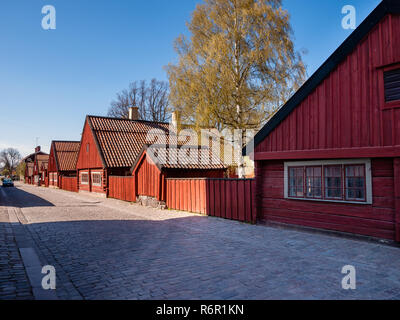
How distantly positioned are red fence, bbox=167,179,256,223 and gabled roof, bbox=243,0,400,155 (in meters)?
2.50

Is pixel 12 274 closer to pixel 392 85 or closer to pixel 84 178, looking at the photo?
pixel 392 85

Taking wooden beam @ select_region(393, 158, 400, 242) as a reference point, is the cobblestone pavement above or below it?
below

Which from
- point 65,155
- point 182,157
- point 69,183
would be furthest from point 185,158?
point 65,155

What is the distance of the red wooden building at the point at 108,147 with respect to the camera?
966 inches

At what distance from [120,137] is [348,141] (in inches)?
848

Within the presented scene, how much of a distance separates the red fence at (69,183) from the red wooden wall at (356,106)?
96.2 ft

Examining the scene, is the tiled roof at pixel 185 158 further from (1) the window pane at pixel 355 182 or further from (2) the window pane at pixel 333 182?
(1) the window pane at pixel 355 182

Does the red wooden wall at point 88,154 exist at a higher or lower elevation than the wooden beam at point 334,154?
higher

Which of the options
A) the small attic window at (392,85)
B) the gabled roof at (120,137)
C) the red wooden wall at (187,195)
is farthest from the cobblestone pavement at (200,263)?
the gabled roof at (120,137)

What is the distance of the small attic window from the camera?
7.64 metres

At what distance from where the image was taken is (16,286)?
4.99 meters

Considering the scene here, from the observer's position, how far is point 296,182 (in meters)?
10.0

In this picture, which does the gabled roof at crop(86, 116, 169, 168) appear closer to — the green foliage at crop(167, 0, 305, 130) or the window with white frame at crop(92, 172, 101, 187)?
the window with white frame at crop(92, 172, 101, 187)

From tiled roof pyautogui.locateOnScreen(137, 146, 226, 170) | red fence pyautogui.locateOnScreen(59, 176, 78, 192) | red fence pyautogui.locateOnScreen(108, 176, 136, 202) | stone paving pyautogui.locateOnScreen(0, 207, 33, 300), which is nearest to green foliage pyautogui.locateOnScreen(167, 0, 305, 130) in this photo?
tiled roof pyautogui.locateOnScreen(137, 146, 226, 170)
